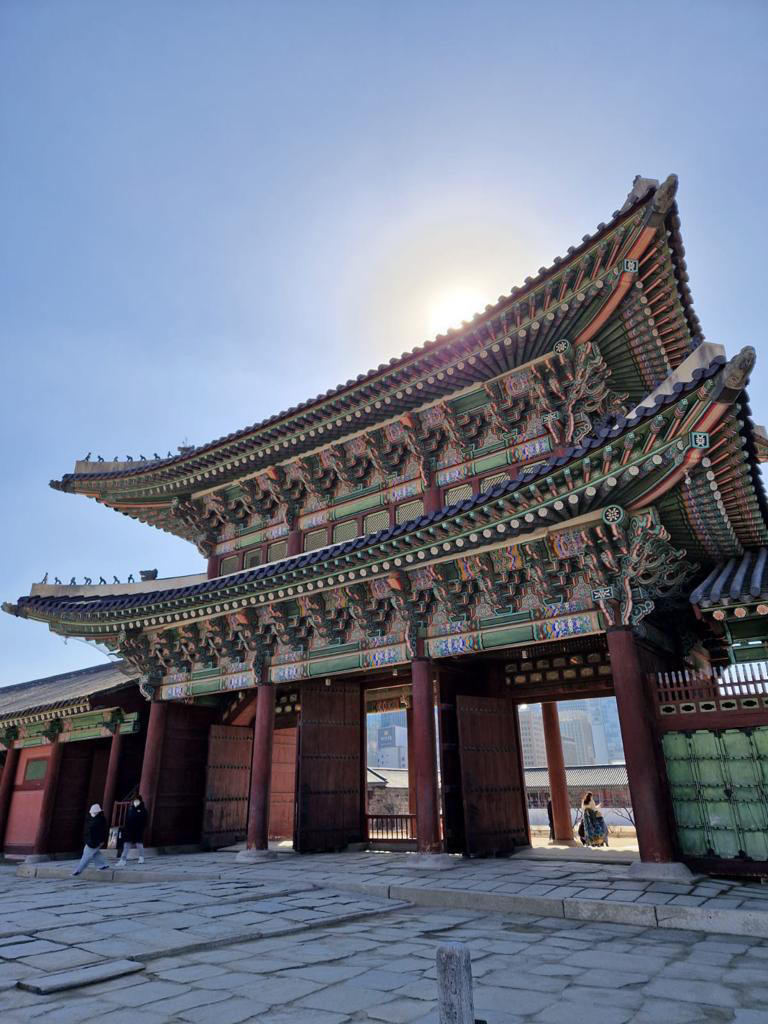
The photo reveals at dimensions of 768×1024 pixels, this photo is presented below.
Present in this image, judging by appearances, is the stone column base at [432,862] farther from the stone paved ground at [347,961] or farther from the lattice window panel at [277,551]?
the lattice window panel at [277,551]

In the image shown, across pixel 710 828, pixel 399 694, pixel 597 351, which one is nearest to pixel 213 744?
pixel 399 694

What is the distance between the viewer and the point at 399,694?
1889 centimetres

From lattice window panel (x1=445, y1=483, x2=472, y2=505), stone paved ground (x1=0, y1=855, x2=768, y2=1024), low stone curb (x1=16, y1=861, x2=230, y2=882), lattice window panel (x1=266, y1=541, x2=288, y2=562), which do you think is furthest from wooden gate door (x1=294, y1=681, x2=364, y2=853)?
lattice window panel (x1=445, y1=483, x2=472, y2=505)

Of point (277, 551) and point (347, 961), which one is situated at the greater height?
point (277, 551)

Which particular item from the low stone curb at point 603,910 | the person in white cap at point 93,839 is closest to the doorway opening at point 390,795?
the person in white cap at point 93,839

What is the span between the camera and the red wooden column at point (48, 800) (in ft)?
55.6

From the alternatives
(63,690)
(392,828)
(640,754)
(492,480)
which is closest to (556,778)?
(392,828)

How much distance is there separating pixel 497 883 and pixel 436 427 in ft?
27.6

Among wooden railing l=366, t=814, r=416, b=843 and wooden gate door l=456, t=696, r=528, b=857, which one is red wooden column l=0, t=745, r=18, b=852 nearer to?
wooden railing l=366, t=814, r=416, b=843

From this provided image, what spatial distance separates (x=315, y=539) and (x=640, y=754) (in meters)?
8.77

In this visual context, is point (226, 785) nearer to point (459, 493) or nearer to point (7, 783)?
point (7, 783)

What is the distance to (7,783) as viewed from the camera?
19.2m

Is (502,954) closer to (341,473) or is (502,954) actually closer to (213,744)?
(341,473)

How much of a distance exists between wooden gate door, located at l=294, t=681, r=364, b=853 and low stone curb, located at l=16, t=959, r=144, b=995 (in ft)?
27.7
